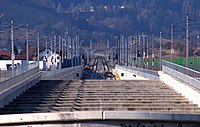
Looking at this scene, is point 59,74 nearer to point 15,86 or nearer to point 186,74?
point 186,74

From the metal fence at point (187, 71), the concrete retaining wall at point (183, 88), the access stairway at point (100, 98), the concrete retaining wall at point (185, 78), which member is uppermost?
the metal fence at point (187, 71)

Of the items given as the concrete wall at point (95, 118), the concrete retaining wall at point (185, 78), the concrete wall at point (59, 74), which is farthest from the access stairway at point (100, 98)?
the concrete wall at point (59, 74)

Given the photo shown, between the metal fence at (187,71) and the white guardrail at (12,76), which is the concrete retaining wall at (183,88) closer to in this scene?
the metal fence at (187,71)

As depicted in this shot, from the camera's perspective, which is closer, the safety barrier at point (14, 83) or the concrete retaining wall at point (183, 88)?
the safety barrier at point (14, 83)

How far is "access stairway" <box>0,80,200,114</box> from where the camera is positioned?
31250 mm

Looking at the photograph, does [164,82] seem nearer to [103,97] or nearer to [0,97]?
[103,97]

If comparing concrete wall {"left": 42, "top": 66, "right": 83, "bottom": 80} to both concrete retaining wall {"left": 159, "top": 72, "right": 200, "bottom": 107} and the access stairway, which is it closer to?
concrete retaining wall {"left": 159, "top": 72, "right": 200, "bottom": 107}

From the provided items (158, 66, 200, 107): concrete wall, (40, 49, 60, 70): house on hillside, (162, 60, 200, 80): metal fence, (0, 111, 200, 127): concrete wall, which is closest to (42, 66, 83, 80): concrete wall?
(40, 49, 60, 70): house on hillside

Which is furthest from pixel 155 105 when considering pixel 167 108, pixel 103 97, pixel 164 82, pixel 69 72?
pixel 69 72

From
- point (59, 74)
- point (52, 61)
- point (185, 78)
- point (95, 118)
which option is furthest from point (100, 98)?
point (52, 61)

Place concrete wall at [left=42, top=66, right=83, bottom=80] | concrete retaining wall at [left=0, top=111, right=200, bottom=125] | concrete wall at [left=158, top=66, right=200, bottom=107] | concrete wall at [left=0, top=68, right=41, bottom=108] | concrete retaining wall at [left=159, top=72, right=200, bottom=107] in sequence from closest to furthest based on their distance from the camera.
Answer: concrete retaining wall at [left=0, top=111, right=200, bottom=125]
concrete wall at [left=0, top=68, right=41, bottom=108]
concrete retaining wall at [left=159, top=72, right=200, bottom=107]
concrete wall at [left=158, top=66, right=200, bottom=107]
concrete wall at [left=42, top=66, right=83, bottom=80]

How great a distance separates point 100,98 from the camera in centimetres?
3459

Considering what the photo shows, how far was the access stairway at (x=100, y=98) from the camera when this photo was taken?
31.2m

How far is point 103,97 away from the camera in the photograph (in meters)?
35.1
